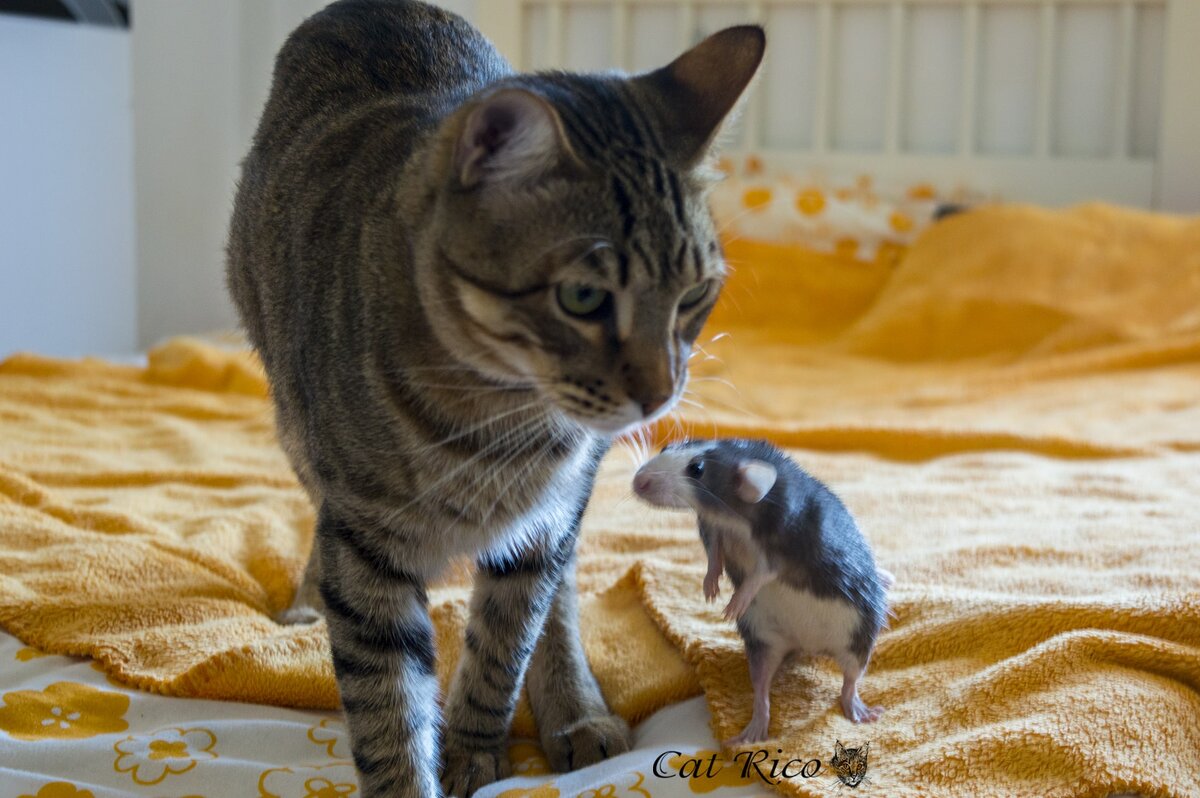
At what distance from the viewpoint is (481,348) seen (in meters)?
0.94

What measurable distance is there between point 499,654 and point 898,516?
72cm

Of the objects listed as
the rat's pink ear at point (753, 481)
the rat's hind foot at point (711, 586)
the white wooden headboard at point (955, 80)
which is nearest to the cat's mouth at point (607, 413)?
the rat's pink ear at point (753, 481)

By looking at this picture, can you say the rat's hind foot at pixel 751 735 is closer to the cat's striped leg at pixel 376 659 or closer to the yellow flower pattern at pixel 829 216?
the cat's striped leg at pixel 376 659

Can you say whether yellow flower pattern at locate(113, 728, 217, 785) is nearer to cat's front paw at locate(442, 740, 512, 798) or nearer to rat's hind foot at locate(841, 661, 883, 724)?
cat's front paw at locate(442, 740, 512, 798)

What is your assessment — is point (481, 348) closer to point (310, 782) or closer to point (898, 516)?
point (310, 782)

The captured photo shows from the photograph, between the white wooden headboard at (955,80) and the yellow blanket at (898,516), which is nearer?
the yellow blanket at (898,516)

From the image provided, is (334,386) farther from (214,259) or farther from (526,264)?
(214,259)

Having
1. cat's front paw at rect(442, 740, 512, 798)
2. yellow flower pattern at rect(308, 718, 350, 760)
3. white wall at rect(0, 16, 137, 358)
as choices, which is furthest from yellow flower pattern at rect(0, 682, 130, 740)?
white wall at rect(0, 16, 137, 358)

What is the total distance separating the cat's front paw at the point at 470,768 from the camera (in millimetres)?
1077

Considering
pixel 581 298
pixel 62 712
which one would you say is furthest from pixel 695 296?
pixel 62 712

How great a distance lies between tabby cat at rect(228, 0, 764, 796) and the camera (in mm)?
893

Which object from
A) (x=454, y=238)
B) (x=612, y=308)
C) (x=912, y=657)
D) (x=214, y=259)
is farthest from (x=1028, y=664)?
(x=214, y=259)

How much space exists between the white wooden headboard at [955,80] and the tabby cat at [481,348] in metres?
2.16

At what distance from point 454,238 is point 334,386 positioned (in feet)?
0.59
